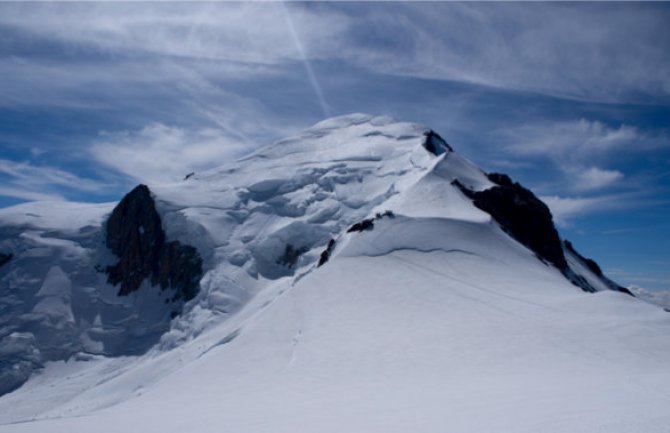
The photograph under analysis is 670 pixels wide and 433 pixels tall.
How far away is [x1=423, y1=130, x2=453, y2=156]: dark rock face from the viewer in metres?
58.1

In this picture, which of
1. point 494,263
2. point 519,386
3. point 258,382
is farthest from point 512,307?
point 258,382

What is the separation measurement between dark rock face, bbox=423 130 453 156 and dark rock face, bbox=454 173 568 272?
12.6 meters

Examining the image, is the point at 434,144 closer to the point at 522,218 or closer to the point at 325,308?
the point at 522,218

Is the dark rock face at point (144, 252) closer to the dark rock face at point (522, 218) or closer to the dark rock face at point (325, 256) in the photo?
the dark rock face at point (325, 256)

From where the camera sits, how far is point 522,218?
44594 mm

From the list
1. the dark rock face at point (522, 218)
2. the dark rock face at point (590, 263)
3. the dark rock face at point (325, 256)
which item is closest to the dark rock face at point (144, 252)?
the dark rock face at point (325, 256)

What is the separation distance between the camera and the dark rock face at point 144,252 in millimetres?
48375

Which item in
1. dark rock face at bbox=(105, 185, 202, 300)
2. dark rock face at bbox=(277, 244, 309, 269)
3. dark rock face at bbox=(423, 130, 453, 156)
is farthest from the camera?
dark rock face at bbox=(423, 130, 453, 156)

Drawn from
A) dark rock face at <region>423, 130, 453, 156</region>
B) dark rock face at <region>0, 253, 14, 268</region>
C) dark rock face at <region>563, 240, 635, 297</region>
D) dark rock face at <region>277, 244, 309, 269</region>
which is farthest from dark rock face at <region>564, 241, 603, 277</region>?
dark rock face at <region>0, 253, 14, 268</region>

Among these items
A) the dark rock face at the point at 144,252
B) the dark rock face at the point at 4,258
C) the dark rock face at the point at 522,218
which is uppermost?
the dark rock face at the point at 522,218

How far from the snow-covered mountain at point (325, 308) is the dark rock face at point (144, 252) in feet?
0.73

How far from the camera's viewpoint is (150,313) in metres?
A: 47.8

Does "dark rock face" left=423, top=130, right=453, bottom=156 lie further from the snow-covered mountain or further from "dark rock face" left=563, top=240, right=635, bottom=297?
"dark rock face" left=563, top=240, right=635, bottom=297

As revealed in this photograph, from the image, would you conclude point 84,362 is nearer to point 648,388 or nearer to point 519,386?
point 519,386
